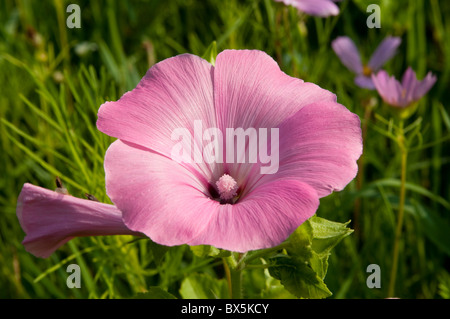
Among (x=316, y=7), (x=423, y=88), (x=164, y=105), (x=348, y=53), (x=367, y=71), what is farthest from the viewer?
(x=367, y=71)

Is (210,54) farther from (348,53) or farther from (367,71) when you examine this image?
(367,71)

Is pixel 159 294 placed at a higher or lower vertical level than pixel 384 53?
lower

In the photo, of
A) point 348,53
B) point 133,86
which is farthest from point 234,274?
point 348,53

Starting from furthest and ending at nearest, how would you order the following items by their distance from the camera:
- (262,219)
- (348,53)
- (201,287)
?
(348,53)
(201,287)
(262,219)

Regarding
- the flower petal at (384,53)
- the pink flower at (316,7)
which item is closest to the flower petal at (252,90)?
the pink flower at (316,7)

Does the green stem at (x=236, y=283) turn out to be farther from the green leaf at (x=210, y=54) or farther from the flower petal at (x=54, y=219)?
the green leaf at (x=210, y=54)
